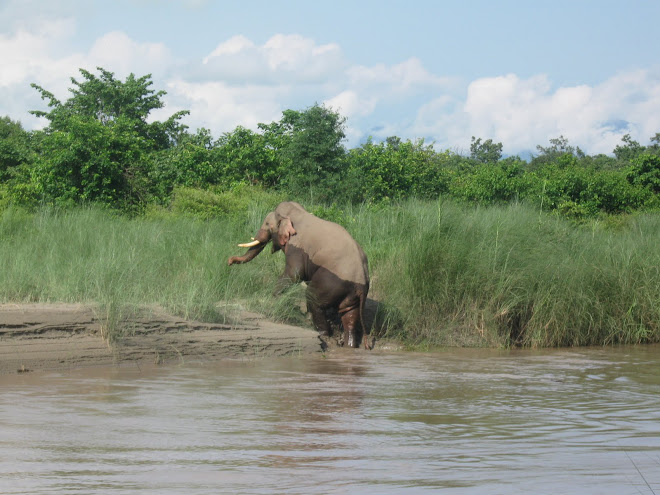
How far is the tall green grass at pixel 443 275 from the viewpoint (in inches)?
357

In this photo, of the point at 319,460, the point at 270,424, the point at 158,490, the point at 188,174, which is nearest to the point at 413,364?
the point at 270,424

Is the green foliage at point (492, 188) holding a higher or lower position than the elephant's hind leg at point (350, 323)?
higher

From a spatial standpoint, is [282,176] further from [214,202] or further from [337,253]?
[337,253]

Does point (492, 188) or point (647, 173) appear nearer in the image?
point (492, 188)

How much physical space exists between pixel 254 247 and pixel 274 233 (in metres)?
0.29

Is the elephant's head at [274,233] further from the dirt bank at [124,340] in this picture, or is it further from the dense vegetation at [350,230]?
the dirt bank at [124,340]

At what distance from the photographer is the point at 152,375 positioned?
7.06m

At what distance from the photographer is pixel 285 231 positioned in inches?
389

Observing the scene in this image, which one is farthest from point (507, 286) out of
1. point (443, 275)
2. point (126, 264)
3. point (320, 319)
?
point (126, 264)

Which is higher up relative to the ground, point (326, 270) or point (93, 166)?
point (93, 166)

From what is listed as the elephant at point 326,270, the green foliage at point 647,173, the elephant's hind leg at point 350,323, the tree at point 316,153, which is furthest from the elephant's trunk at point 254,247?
the green foliage at point 647,173

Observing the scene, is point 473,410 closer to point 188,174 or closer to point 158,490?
point 158,490

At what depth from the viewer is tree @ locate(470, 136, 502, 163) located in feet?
137

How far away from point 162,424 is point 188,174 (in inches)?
492
